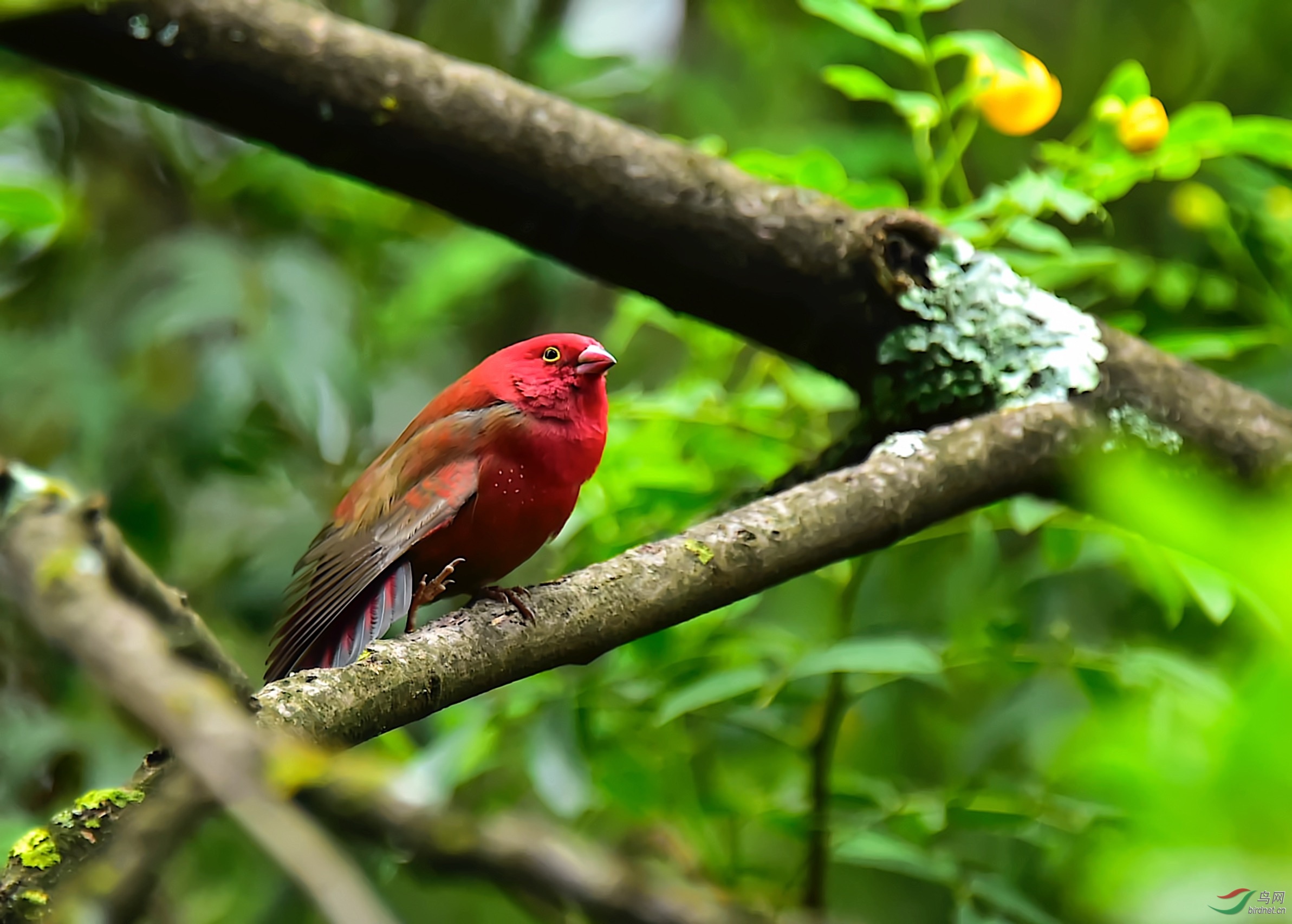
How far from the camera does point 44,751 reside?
249cm

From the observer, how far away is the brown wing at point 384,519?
5.62ft

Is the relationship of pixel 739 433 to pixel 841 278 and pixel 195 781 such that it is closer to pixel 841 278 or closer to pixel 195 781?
pixel 841 278

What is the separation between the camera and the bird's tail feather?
5.53 ft

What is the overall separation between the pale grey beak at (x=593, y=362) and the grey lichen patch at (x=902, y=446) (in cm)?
47

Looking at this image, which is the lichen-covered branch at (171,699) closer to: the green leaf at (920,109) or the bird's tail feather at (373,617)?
the bird's tail feather at (373,617)

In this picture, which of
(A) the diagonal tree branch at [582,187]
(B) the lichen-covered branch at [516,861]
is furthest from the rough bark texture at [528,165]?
(B) the lichen-covered branch at [516,861]

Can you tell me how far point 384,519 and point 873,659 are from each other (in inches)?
30.6

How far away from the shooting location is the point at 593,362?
79.0 inches

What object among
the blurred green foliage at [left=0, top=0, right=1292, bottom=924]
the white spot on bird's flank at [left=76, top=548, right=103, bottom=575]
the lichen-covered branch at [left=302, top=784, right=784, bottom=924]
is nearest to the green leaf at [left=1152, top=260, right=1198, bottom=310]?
the blurred green foliage at [left=0, top=0, right=1292, bottom=924]

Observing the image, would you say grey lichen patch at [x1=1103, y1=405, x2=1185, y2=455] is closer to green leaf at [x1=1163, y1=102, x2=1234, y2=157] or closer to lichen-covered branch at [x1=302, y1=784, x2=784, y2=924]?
green leaf at [x1=1163, y1=102, x2=1234, y2=157]

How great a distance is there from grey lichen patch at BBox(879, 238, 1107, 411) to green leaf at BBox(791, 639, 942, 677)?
0.48 m

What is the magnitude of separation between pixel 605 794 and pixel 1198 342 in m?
1.43

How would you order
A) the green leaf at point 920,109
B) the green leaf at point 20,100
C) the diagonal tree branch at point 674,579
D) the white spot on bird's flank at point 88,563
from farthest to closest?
the green leaf at point 20,100
the green leaf at point 920,109
the diagonal tree branch at point 674,579
the white spot on bird's flank at point 88,563

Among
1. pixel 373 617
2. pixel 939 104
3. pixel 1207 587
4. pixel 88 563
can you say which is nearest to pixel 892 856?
pixel 1207 587
